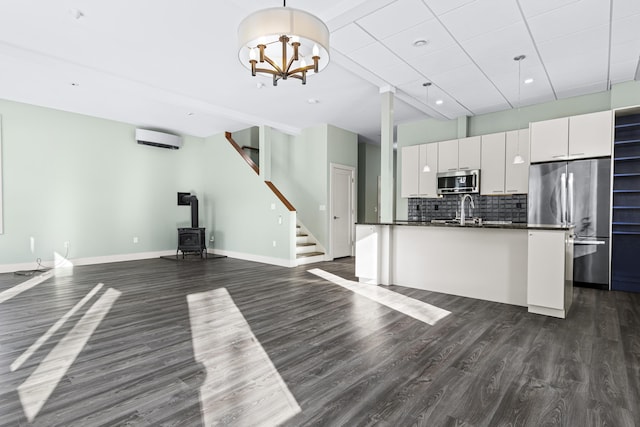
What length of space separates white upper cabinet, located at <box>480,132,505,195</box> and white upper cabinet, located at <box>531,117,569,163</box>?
56 centimetres

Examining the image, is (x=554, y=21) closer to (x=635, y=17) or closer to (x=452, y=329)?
(x=635, y=17)

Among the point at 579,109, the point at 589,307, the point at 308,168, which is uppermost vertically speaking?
the point at 579,109

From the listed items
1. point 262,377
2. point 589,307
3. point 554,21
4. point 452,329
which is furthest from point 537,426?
point 554,21

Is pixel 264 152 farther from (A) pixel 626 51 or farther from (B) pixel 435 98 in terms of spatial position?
(A) pixel 626 51

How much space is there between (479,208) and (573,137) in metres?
1.91

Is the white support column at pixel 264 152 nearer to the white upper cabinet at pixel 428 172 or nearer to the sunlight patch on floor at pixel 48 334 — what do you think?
the white upper cabinet at pixel 428 172

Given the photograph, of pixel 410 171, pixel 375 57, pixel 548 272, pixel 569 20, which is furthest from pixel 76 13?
pixel 410 171

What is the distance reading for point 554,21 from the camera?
3.26 meters

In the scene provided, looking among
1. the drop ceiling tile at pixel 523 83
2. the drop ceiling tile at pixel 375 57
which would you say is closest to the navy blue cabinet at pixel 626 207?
the drop ceiling tile at pixel 523 83

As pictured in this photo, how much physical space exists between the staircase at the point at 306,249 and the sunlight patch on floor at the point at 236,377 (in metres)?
3.56

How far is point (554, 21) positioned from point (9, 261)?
865 centimetres

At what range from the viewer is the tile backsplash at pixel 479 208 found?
5.95 meters

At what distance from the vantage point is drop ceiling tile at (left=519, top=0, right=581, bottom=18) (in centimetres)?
297

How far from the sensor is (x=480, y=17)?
10.5 feet
